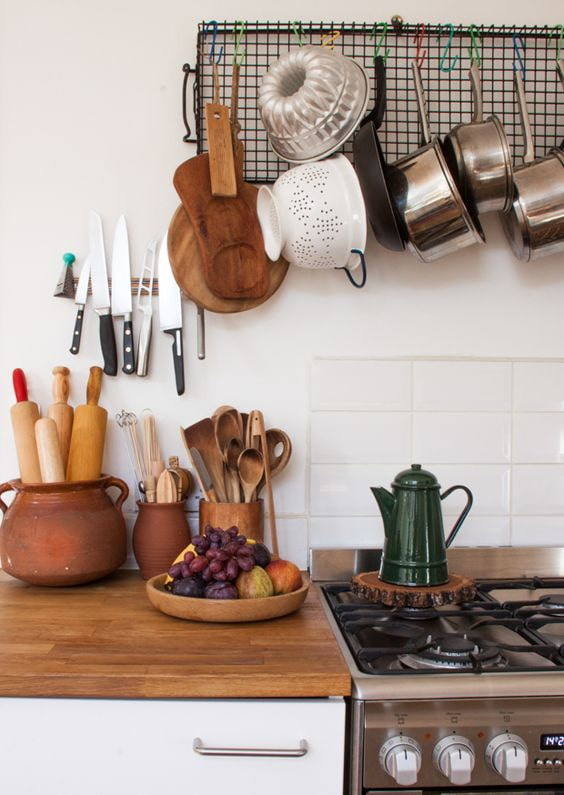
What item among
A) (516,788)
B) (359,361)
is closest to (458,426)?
(359,361)

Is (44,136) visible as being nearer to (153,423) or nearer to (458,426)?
(153,423)

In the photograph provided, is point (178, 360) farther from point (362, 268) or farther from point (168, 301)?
point (362, 268)

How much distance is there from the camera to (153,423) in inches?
59.2

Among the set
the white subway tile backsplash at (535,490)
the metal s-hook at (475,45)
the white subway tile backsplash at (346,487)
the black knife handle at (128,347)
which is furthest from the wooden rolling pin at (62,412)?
the metal s-hook at (475,45)

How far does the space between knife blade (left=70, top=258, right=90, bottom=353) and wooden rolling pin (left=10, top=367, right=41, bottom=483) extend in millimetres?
153

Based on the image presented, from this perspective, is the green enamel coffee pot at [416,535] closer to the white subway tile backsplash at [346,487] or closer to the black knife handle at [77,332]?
the white subway tile backsplash at [346,487]

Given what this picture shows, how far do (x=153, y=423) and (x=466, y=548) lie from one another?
679 mm

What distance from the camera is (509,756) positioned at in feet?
3.16

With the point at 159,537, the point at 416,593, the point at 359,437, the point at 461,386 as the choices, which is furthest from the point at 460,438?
the point at 159,537

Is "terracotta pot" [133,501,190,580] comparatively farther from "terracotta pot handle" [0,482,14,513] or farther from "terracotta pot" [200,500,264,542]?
"terracotta pot handle" [0,482,14,513]

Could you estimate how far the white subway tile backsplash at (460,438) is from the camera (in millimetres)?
1573

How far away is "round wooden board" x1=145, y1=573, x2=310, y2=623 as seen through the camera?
117 centimetres

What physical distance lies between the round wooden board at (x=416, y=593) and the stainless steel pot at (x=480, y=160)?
0.71 metres

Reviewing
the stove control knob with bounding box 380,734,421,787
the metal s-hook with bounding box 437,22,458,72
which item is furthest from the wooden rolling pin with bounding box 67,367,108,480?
the metal s-hook with bounding box 437,22,458,72
